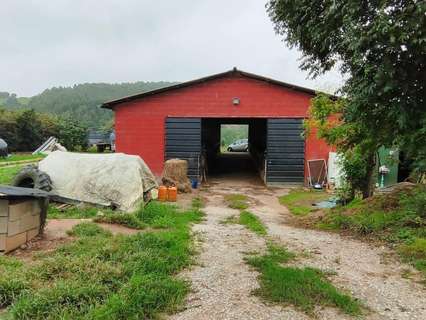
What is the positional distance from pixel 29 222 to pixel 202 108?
12.0 meters

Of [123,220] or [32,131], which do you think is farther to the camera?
[32,131]

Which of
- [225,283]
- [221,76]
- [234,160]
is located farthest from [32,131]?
[225,283]

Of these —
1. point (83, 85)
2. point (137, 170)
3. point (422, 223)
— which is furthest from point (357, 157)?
point (83, 85)

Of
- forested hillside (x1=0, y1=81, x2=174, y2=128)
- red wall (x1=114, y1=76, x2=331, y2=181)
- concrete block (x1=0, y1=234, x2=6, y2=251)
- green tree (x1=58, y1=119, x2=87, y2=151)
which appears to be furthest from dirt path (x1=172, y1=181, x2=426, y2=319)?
forested hillside (x1=0, y1=81, x2=174, y2=128)

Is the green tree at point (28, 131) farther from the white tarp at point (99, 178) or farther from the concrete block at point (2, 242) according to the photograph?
the concrete block at point (2, 242)

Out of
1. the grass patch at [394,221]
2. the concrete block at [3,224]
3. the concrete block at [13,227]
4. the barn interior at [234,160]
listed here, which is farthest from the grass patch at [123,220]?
the barn interior at [234,160]

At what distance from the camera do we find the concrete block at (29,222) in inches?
238

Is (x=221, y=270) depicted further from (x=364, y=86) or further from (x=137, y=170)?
(x=137, y=170)

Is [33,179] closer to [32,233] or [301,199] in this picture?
[32,233]

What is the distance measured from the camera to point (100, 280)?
4.31 metres

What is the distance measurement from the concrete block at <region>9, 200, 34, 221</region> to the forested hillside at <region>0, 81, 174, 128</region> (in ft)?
197

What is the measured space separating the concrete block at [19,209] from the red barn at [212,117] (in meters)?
11.4

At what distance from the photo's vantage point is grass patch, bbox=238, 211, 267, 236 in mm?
8039

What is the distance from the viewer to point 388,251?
6465 mm
